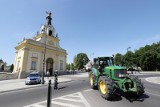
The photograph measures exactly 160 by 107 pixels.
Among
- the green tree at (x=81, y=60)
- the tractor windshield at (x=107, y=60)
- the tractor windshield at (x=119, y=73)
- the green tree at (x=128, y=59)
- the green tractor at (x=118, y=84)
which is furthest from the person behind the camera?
the green tree at (x=81, y=60)

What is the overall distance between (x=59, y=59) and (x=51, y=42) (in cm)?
622

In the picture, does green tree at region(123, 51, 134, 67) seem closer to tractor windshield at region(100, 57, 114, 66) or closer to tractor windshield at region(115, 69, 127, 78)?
tractor windshield at region(100, 57, 114, 66)

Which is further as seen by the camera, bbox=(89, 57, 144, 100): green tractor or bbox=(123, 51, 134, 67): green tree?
bbox=(123, 51, 134, 67): green tree

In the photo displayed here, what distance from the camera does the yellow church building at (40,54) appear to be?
28750 millimetres

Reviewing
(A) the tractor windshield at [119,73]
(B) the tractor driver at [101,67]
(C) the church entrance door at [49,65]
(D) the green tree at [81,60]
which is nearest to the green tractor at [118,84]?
(A) the tractor windshield at [119,73]

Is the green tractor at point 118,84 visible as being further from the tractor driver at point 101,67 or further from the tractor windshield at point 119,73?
the tractor driver at point 101,67

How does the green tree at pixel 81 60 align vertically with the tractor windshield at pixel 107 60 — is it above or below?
above

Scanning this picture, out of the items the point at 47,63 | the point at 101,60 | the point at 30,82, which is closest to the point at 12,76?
the point at 47,63

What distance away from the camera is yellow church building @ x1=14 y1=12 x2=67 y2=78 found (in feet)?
94.3

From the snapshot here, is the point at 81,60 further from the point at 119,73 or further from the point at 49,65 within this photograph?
the point at 119,73

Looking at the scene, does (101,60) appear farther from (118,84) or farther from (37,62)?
(37,62)

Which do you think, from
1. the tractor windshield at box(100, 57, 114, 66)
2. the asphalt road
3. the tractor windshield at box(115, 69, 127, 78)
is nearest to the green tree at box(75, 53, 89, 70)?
the tractor windshield at box(100, 57, 114, 66)

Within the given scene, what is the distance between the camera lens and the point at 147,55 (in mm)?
56656

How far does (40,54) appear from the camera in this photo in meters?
32.4
